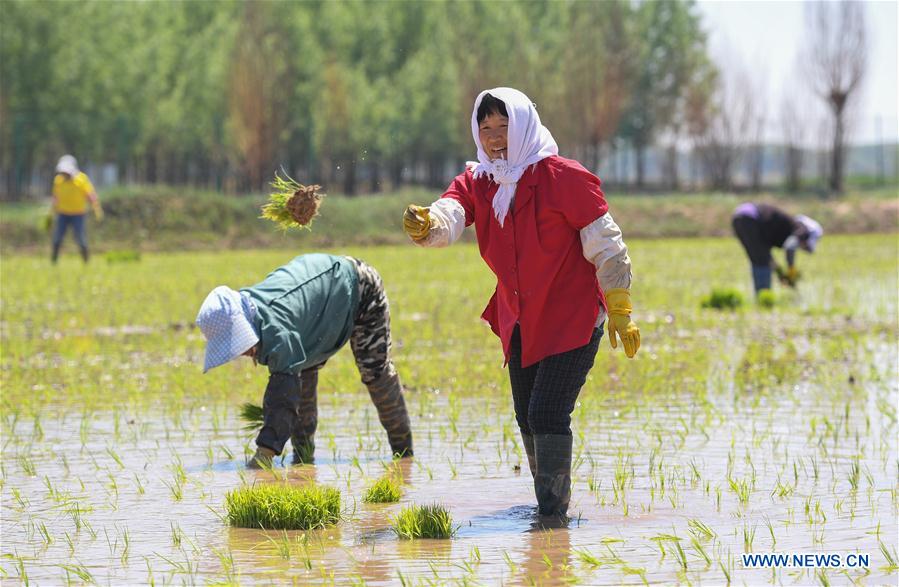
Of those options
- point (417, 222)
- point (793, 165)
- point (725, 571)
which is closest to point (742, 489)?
point (725, 571)

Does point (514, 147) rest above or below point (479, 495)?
above

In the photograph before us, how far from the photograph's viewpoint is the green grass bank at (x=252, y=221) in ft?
115

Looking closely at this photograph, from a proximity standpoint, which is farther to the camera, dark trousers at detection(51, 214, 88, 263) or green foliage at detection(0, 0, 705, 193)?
green foliage at detection(0, 0, 705, 193)

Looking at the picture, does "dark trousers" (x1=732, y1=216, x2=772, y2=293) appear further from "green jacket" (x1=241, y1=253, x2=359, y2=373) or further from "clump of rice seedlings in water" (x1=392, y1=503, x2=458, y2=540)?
"clump of rice seedlings in water" (x1=392, y1=503, x2=458, y2=540)

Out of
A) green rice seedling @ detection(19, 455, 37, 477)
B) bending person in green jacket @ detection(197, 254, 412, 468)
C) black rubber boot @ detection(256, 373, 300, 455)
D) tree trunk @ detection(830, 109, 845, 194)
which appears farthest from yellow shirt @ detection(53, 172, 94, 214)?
tree trunk @ detection(830, 109, 845, 194)

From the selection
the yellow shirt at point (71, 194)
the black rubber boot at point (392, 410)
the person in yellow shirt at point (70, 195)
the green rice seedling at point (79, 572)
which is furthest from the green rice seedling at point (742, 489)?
the yellow shirt at point (71, 194)

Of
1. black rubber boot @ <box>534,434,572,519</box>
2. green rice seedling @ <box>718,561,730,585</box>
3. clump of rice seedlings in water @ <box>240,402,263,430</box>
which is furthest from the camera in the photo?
clump of rice seedlings in water @ <box>240,402,263,430</box>

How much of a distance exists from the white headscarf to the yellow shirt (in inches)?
775

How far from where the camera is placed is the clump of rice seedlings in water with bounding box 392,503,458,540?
5.70m

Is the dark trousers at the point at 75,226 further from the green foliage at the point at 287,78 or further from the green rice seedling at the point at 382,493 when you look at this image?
the green rice seedling at the point at 382,493

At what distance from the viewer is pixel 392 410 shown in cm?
783

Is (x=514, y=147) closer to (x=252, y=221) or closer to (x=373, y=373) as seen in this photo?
(x=373, y=373)

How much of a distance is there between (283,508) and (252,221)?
32.6 meters

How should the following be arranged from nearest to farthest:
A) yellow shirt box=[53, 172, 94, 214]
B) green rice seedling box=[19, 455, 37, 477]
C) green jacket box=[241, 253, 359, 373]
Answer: green jacket box=[241, 253, 359, 373]
green rice seedling box=[19, 455, 37, 477]
yellow shirt box=[53, 172, 94, 214]
